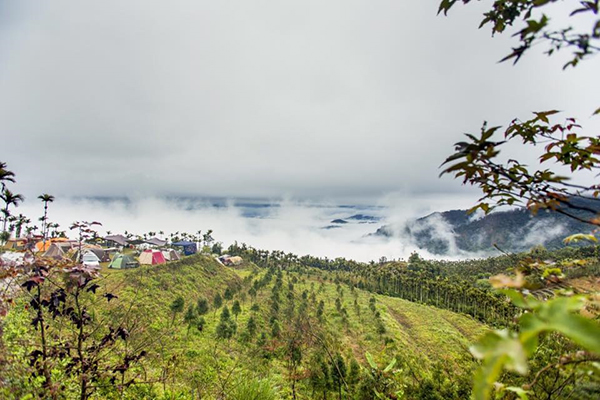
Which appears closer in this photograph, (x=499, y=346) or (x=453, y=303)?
(x=499, y=346)

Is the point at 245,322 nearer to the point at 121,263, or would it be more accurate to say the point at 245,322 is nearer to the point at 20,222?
the point at 121,263

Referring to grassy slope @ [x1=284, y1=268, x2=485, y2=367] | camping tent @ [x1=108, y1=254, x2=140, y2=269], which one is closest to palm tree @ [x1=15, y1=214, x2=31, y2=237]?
camping tent @ [x1=108, y1=254, x2=140, y2=269]

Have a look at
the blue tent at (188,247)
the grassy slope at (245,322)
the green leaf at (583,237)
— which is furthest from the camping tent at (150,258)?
the green leaf at (583,237)

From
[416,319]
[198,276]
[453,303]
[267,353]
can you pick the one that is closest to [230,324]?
[267,353]

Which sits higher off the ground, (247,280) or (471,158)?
(471,158)

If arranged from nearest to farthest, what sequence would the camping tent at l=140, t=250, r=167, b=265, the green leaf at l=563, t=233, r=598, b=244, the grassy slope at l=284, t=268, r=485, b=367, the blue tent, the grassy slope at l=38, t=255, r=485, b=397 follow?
the green leaf at l=563, t=233, r=598, b=244
the grassy slope at l=38, t=255, r=485, b=397
the grassy slope at l=284, t=268, r=485, b=367
the camping tent at l=140, t=250, r=167, b=265
the blue tent

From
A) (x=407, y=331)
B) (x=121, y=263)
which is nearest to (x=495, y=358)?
(x=407, y=331)

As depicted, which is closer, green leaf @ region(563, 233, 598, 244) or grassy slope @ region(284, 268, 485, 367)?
green leaf @ region(563, 233, 598, 244)

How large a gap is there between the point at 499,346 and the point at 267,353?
1778 cm

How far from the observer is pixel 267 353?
1586 cm

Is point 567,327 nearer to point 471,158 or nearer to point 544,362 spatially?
point 471,158

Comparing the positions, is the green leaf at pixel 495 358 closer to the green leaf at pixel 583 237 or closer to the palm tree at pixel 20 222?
the green leaf at pixel 583 237

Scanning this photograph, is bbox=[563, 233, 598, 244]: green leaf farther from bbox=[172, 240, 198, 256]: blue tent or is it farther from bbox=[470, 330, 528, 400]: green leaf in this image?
bbox=[172, 240, 198, 256]: blue tent

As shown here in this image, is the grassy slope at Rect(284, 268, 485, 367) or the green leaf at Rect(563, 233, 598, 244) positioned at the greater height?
the green leaf at Rect(563, 233, 598, 244)
